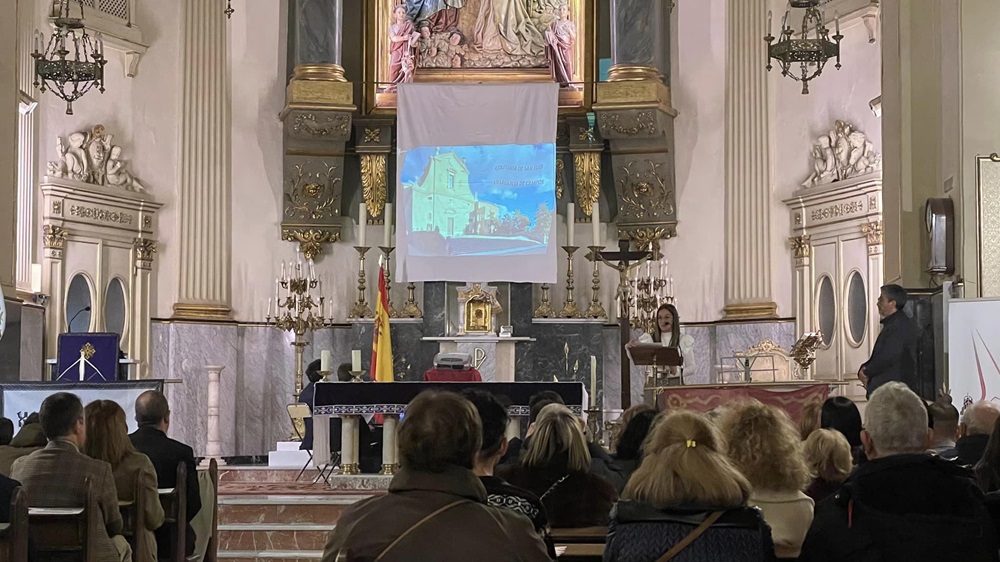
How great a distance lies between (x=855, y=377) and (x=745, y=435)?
1040 cm

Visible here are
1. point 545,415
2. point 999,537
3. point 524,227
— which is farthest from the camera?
point 524,227

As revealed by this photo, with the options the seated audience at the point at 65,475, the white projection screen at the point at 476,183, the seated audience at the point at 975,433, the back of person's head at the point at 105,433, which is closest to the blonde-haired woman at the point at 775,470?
the seated audience at the point at 975,433

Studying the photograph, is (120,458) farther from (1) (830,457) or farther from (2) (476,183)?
(2) (476,183)

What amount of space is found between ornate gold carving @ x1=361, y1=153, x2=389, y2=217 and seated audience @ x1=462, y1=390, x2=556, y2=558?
12445 millimetres

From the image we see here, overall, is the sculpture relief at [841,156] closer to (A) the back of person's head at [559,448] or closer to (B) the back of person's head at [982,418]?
(B) the back of person's head at [982,418]

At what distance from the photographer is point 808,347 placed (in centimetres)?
1312

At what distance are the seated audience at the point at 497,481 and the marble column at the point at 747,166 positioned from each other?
38.6 ft

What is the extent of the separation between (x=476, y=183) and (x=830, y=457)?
11121mm

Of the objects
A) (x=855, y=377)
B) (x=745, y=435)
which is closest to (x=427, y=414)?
(x=745, y=435)

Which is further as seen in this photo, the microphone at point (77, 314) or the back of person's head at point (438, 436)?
the microphone at point (77, 314)

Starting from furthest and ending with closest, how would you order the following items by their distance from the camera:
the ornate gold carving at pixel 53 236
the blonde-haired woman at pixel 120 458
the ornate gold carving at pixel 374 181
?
1. the ornate gold carving at pixel 374 181
2. the ornate gold carving at pixel 53 236
3. the blonde-haired woman at pixel 120 458

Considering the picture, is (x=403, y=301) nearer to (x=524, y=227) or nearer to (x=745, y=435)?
(x=524, y=227)

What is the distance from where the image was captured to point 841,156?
15.0m

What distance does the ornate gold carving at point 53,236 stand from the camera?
14.8 m
